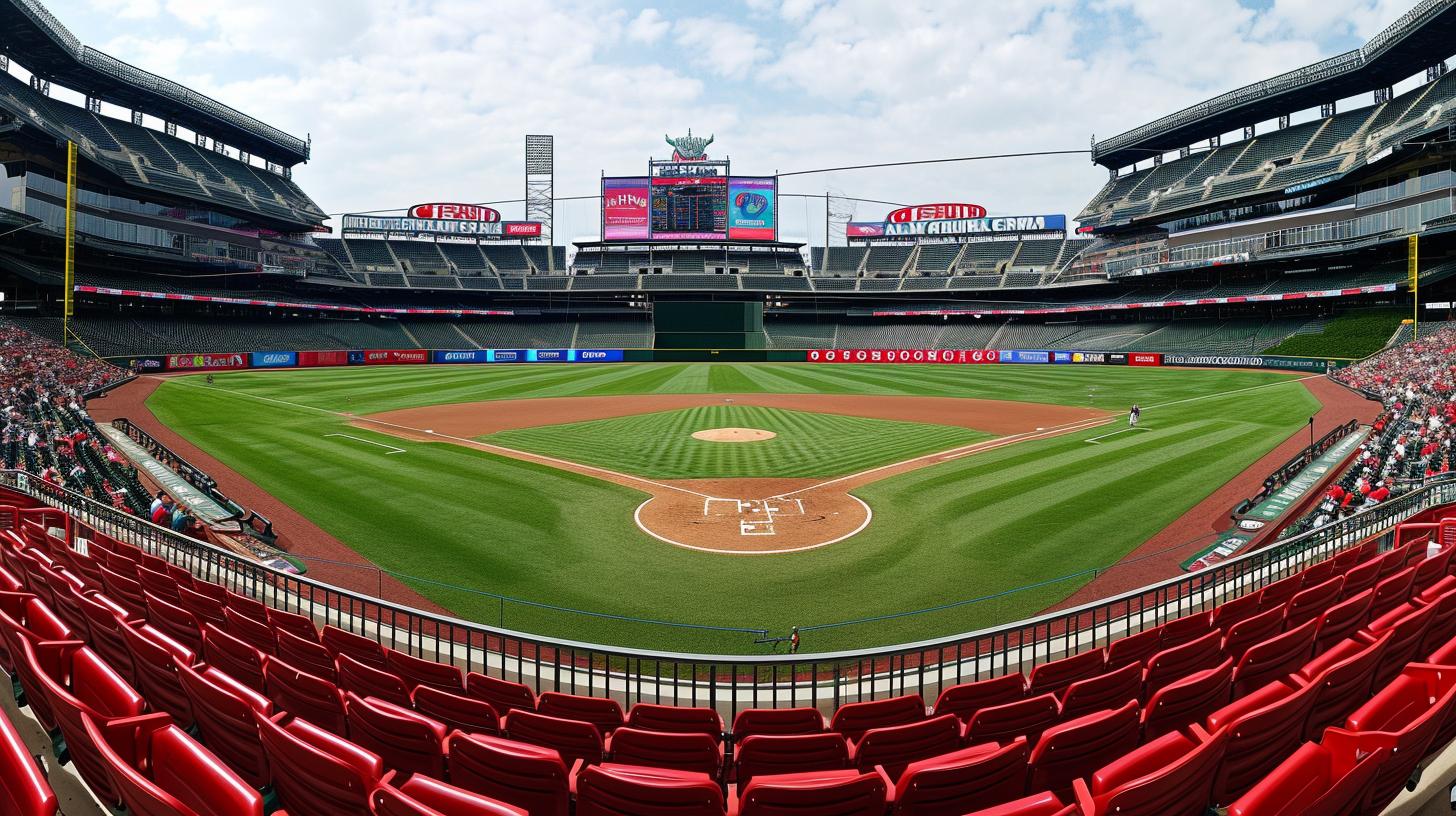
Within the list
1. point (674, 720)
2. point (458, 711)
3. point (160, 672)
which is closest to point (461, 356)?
point (160, 672)

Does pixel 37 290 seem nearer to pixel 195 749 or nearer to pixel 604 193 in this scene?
pixel 604 193

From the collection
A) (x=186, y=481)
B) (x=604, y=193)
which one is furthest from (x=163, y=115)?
(x=186, y=481)

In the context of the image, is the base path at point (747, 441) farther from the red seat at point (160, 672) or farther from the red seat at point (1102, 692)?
the red seat at point (160, 672)

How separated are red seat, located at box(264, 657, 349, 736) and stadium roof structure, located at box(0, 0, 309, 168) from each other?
6696 cm

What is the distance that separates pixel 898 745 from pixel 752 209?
88.2 metres

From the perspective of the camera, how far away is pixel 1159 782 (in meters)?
3.21

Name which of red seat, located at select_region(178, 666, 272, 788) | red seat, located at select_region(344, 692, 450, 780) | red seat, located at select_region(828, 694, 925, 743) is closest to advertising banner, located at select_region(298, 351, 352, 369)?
red seat, located at select_region(178, 666, 272, 788)

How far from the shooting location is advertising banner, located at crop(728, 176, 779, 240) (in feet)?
288

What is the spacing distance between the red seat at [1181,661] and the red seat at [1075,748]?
1441 mm

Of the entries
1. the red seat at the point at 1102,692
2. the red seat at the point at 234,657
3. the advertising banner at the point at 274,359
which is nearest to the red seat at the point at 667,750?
the red seat at the point at 1102,692

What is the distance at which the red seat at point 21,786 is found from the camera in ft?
8.56

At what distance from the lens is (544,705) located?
5.68m

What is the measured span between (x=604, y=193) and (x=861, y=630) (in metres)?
83.9

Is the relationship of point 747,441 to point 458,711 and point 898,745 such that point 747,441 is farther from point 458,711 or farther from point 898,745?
point 898,745
